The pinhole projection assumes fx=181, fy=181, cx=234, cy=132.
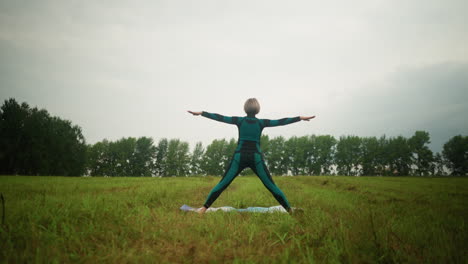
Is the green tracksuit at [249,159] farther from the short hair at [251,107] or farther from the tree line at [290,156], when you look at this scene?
the tree line at [290,156]

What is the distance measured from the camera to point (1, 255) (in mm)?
1836

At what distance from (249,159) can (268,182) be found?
71cm

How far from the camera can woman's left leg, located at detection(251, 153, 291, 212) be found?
14.1 ft

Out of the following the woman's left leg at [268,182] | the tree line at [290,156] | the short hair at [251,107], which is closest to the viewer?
the woman's left leg at [268,182]

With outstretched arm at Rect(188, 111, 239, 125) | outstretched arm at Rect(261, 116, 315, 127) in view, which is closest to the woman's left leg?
outstretched arm at Rect(261, 116, 315, 127)

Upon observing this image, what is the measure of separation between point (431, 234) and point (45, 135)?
63.1m

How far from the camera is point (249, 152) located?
446 cm

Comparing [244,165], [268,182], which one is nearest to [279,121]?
[244,165]

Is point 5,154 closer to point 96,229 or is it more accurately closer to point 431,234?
point 96,229

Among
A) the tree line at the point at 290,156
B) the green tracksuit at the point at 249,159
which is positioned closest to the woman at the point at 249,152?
the green tracksuit at the point at 249,159

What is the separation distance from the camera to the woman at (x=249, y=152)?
438 cm

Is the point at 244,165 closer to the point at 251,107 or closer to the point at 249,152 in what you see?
the point at 249,152

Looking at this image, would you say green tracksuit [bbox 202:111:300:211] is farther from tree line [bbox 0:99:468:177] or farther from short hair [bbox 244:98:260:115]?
tree line [bbox 0:99:468:177]

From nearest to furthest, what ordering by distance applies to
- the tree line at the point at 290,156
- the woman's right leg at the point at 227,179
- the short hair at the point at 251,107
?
the woman's right leg at the point at 227,179, the short hair at the point at 251,107, the tree line at the point at 290,156
